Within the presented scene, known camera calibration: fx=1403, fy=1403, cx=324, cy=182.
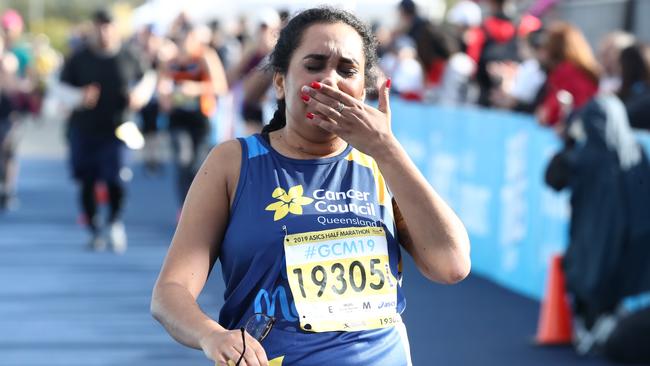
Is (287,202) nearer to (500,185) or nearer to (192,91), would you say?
(500,185)

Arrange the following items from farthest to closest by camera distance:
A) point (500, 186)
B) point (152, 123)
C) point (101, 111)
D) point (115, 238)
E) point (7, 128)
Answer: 1. point (152, 123)
2. point (7, 128)
3. point (115, 238)
4. point (101, 111)
5. point (500, 186)

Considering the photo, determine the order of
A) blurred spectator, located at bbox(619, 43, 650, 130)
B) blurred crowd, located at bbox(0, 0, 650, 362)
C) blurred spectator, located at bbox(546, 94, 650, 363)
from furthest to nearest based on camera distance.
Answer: blurred spectator, located at bbox(619, 43, 650, 130) → blurred crowd, located at bbox(0, 0, 650, 362) → blurred spectator, located at bbox(546, 94, 650, 363)

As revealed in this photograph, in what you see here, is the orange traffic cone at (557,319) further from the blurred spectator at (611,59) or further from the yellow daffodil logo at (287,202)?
the yellow daffodil logo at (287,202)

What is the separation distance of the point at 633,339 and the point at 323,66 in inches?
204

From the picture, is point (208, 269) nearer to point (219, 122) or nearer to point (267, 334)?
point (267, 334)

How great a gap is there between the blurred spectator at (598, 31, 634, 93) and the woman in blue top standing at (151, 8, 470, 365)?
708 cm

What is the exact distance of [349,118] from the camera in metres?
3.09

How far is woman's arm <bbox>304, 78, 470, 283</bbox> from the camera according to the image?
310 centimetres

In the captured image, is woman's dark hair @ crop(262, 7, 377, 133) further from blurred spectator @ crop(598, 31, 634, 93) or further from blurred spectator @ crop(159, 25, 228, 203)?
blurred spectator @ crop(159, 25, 228, 203)

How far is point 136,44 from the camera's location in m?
28.4

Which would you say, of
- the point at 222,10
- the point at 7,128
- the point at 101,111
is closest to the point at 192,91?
the point at 101,111

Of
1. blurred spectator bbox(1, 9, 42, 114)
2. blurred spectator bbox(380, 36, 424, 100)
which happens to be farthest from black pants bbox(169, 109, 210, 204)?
blurred spectator bbox(1, 9, 42, 114)

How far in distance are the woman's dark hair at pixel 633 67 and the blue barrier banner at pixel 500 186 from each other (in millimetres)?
736

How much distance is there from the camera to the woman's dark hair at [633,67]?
9391 mm
